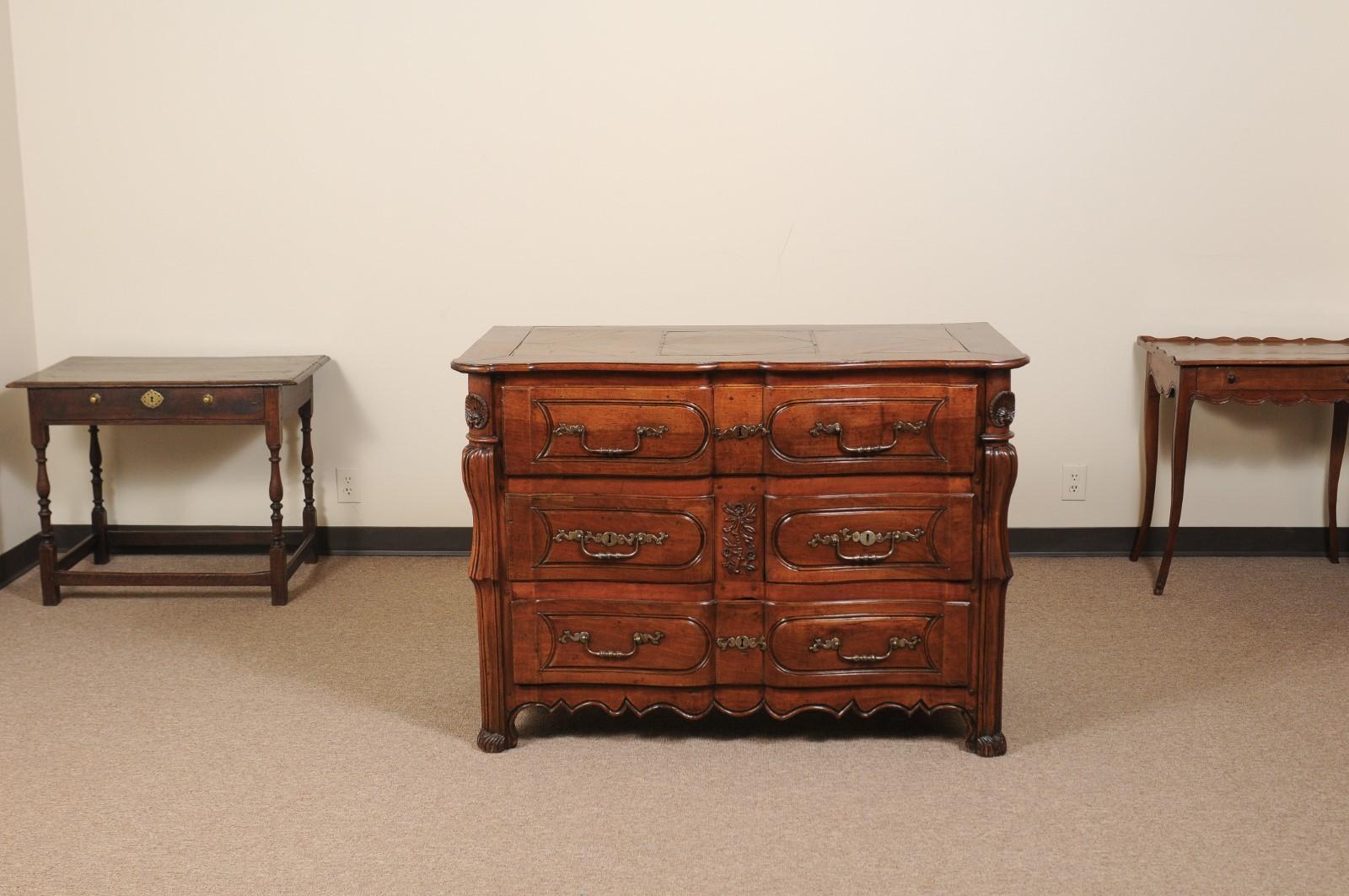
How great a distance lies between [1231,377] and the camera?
3627 millimetres

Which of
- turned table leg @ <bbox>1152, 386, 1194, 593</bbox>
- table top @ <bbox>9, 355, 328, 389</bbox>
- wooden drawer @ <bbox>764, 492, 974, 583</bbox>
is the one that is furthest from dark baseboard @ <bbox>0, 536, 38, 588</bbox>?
turned table leg @ <bbox>1152, 386, 1194, 593</bbox>

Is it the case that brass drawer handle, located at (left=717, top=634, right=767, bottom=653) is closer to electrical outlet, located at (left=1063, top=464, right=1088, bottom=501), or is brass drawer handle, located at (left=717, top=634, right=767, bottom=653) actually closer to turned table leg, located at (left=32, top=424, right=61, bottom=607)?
electrical outlet, located at (left=1063, top=464, right=1088, bottom=501)

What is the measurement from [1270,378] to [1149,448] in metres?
0.46

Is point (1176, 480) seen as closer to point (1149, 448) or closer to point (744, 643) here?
point (1149, 448)

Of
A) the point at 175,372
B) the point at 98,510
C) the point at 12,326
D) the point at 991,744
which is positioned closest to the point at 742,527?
the point at 991,744

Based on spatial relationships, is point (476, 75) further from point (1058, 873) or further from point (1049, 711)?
point (1058, 873)

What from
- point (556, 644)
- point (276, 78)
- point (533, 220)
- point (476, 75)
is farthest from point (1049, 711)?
point (276, 78)

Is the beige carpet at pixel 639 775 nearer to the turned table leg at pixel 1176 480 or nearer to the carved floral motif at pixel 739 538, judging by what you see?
the turned table leg at pixel 1176 480

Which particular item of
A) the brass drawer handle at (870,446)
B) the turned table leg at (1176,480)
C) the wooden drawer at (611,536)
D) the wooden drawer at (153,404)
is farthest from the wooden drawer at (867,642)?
the wooden drawer at (153,404)

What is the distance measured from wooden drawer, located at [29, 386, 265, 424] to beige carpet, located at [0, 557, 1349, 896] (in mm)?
565

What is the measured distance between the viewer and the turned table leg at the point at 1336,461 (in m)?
3.97

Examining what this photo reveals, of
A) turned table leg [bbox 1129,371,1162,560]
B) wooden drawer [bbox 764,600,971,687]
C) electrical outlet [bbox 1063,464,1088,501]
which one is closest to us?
wooden drawer [bbox 764,600,971,687]

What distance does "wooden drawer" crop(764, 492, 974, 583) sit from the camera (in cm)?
269

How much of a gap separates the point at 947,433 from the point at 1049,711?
0.76 meters
